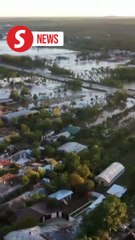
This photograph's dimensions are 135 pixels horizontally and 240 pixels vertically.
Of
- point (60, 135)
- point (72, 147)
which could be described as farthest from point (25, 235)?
point (60, 135)

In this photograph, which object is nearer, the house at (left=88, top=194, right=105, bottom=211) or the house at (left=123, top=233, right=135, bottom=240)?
the house at (left=123, top=233, right=135, bottom=240)

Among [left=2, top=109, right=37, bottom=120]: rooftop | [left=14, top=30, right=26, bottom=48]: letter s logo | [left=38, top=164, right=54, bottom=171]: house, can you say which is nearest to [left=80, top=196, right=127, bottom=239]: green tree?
[left=38, top=164, right=54, bottom=171]: house

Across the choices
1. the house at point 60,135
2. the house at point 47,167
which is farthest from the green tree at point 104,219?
the house at point 60,135

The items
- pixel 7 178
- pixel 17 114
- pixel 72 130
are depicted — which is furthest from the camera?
pixel 17 114

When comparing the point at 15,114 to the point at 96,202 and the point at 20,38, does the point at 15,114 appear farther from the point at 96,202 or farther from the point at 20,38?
the point at 96,202

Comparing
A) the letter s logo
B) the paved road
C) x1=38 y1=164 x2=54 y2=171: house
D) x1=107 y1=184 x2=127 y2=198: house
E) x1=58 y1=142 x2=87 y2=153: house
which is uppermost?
the letter s logo

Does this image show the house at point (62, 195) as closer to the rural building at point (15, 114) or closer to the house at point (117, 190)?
the house at point (117, 190)

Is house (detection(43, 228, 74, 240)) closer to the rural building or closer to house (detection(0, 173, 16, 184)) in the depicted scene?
house (detection(0, 173, 16, 184))
